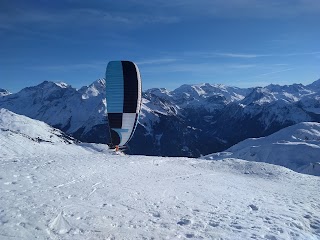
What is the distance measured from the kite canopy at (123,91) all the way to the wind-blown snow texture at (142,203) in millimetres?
7425

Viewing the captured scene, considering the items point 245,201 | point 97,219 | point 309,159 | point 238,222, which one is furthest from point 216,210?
point 309,159

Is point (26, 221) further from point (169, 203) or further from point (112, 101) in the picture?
point (112, 101)

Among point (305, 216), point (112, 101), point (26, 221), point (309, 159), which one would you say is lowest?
point (309, 159)

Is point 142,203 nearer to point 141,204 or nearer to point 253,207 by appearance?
point 141,204

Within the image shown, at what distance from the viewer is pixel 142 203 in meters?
21.3

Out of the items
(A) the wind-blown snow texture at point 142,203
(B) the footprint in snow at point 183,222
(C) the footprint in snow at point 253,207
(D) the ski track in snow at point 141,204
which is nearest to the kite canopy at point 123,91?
(A) the wind-blown snow texture at point 142,203

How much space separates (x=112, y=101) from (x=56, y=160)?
1094 cm

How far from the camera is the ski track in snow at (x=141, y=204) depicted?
16.7 meters

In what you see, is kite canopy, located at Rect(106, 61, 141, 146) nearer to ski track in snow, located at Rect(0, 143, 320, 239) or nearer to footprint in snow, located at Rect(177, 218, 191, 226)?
ski track in snow, located at Rect(0, 143, 320, 239)

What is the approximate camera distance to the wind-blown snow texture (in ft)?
54.9

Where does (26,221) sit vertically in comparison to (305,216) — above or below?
above

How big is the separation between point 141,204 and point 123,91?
2168 centimetres

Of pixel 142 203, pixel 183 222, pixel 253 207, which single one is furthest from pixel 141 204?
pixel 253 207

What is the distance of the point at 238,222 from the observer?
19219 mm
